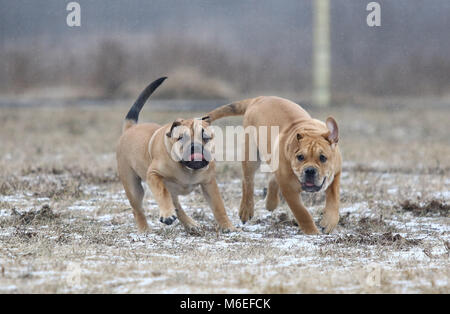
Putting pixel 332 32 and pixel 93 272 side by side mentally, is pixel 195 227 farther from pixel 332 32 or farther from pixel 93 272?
pixel 332 32

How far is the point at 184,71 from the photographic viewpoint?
19.5 m

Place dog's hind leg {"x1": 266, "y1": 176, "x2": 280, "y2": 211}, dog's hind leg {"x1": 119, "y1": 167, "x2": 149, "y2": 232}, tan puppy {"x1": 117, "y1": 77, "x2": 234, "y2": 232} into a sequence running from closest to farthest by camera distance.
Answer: tan puppy {"x1": 117, "y1": 77, "x2": 234, "y2": 232} → dog's hind leg {"x1": 119, "y1": 167, "x2": 149, "y2": 232} → dog's hind leg {"x1": 266, "y1": 176, "x2": 280, "y2": 211}

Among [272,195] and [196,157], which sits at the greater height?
[196,157]

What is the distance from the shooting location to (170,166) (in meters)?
5.53

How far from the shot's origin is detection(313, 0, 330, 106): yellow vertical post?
1842 centimetres

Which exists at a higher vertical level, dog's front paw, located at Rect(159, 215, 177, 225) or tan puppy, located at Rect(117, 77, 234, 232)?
tan puppy, located at Rect(117, 77, 234, 232)

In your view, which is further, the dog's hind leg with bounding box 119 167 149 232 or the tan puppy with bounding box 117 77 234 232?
the dog's hind leg with bounding box 119 167 149 232

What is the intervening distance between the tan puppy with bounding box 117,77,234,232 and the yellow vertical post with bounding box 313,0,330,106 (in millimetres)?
12462

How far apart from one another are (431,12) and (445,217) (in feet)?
49.0

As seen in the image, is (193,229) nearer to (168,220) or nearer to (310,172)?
Answer: (168,220)

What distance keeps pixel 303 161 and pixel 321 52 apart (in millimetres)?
13745

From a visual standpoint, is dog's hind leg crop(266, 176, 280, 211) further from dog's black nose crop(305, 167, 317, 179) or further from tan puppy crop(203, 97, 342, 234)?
dog's black nose crop(305, 167, 317, 179)

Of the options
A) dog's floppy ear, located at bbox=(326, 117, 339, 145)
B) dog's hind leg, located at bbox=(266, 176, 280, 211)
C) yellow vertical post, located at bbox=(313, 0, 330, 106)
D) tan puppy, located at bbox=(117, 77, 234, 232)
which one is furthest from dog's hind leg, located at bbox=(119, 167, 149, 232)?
yellow vertical post, located at bbox=(313, 0, 330, 106)

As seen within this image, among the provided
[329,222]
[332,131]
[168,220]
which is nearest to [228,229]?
[168,220]
